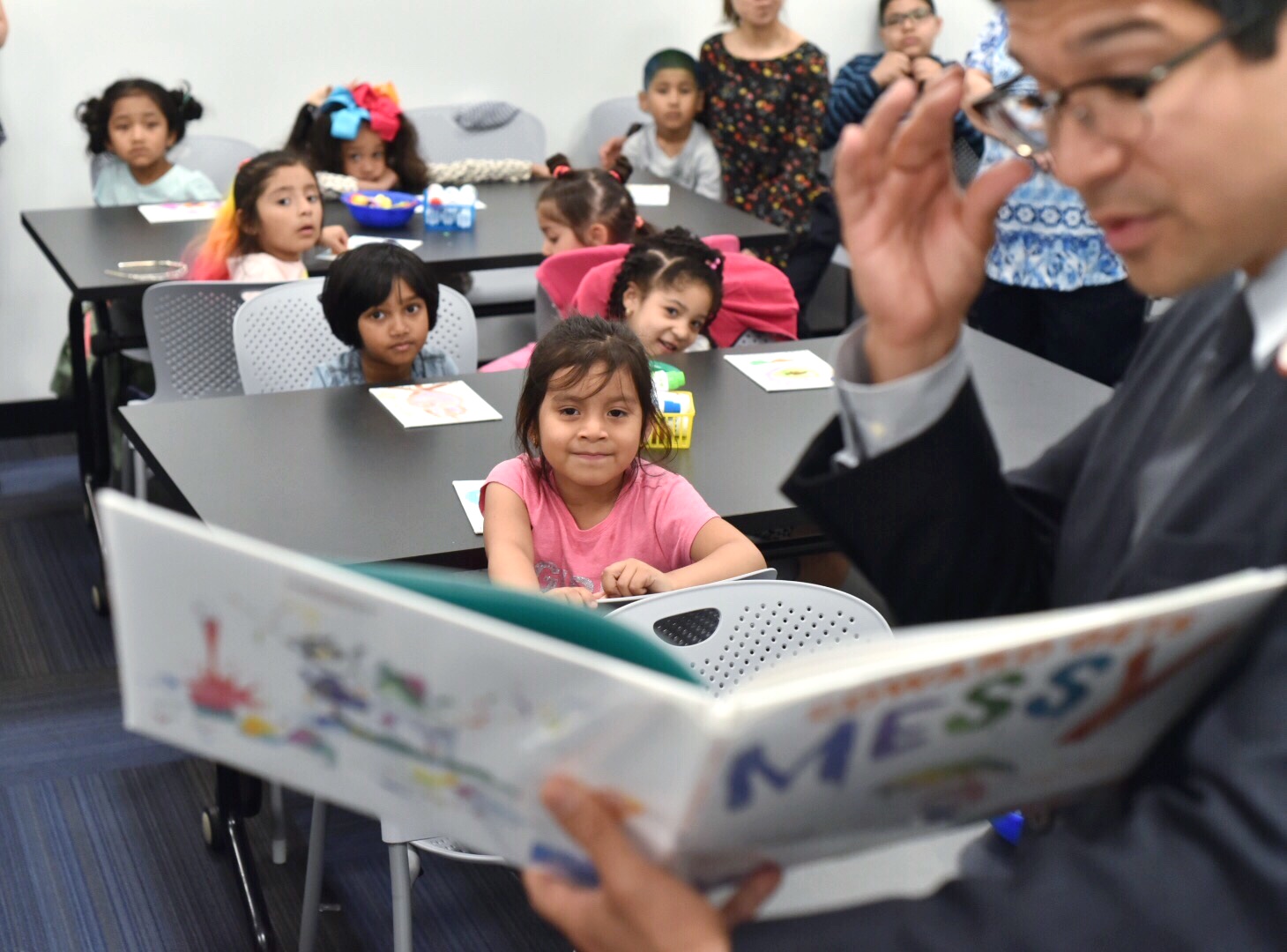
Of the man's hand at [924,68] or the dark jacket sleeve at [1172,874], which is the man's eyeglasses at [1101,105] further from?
the man's hand at [924,68]

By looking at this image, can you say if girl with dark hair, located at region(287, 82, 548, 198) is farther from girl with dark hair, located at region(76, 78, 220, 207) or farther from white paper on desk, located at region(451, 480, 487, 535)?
white paper on desk, located at region(451, 480, 487, 535)

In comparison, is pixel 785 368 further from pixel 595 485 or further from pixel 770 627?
pixel 770 627

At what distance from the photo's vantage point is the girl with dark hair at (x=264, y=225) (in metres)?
3.63

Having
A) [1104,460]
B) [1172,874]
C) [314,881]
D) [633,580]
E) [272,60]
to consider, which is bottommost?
[314,881]

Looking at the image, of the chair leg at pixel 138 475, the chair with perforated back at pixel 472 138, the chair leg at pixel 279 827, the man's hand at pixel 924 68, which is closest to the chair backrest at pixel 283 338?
the chair leg at pixel 138 475

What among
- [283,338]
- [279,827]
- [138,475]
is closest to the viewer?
[279,827]

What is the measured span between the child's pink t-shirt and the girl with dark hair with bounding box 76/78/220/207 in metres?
2.69

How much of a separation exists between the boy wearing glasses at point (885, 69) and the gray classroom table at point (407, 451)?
2633 millimetres

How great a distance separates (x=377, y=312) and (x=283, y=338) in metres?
0.27

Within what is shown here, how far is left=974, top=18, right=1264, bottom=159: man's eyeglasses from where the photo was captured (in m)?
0.71

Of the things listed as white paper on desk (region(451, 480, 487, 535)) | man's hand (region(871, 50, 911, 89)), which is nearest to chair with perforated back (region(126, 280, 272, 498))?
Result: white paper on desk (region(451, 480, 487, 535))

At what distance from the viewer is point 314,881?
2.14 m

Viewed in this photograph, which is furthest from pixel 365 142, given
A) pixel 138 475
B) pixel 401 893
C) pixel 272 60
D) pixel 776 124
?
pixel 401 893

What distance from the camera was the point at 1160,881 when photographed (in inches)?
27.4
